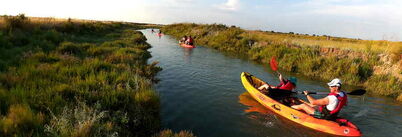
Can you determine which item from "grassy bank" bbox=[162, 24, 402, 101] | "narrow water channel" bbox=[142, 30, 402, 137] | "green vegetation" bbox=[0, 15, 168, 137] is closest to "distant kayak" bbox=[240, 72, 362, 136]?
"narrow water channel" bbox=[142, 30, 402, 137]

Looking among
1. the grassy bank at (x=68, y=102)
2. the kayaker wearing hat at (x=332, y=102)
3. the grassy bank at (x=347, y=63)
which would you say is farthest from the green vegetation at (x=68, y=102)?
the grassy bank at (x=347, y=63)

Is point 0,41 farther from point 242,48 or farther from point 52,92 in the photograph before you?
Answer: point 242,48

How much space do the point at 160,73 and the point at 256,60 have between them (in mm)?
9786

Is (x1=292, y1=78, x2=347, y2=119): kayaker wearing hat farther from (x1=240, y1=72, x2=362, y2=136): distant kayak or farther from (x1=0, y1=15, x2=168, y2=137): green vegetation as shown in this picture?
(x1=0, y1=15, x2=168, y2=137): green vegetation

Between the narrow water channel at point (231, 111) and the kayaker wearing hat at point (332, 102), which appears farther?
the kayaker wearing hat at point (332, 102)

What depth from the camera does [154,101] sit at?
6.23m

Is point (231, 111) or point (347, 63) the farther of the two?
point (347, 63)

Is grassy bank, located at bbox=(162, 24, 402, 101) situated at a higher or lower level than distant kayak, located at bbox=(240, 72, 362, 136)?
higher

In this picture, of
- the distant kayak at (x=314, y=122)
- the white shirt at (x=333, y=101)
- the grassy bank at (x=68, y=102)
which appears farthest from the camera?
the white shirt at (x=333, y=101)

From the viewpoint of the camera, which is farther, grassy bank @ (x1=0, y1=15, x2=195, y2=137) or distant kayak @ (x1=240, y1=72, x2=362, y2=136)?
distant kayak @ (x1=240, y1=72, x2=362, y2=136)

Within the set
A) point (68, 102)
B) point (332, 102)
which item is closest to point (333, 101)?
point (332, 102)

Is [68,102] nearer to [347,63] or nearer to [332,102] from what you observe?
[332,102]

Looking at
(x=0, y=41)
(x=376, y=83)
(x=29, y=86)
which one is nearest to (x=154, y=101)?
(x=29, y=86)

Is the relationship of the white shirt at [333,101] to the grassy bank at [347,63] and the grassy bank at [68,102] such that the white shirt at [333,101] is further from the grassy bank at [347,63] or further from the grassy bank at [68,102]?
the grassy bank at [347,63]
